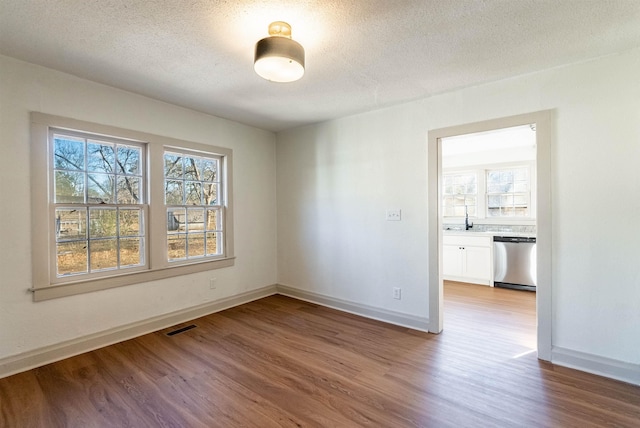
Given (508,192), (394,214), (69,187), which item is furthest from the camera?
(508,192)

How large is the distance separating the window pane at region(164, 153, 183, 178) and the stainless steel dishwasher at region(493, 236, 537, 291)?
4.88 meters

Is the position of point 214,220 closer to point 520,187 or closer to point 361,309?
point 361,309

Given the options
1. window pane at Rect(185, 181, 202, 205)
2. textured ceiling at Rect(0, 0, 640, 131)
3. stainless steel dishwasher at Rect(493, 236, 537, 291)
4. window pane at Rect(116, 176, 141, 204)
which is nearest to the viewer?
textured ceiling at Rect(0, 0, 640, 131)

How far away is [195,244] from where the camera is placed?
12.0 feet

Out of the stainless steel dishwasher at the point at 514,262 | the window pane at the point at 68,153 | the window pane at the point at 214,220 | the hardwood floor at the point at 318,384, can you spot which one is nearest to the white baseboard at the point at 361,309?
the hardwood floor at the point at 318,384

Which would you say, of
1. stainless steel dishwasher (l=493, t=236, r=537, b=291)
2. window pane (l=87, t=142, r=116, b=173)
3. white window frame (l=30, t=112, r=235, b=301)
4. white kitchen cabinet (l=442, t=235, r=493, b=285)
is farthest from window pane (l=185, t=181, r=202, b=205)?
stainless steel dishwasher (l=493, t=236, r=537, b=291)

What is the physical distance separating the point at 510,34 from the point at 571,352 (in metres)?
2.48

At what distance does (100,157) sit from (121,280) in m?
1.22

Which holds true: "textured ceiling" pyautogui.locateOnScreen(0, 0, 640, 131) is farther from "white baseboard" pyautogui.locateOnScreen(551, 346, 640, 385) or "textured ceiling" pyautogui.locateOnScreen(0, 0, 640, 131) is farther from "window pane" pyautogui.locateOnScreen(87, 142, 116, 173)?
"white baseboard" pyautogui.locateOnScreen(551, 346, 640, 385)

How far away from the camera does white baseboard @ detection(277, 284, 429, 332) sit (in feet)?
10.5

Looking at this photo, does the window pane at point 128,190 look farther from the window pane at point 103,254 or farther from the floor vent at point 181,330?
the floor vent at point 181,330

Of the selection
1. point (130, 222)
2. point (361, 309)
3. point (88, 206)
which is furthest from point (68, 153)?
point (361, 309)

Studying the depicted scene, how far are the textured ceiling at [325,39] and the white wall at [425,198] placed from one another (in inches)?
10.5

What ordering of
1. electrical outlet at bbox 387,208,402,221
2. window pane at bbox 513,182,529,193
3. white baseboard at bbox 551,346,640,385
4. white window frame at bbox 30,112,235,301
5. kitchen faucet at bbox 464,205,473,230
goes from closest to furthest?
white baseboard at bbox 551,346,640,385 < white window frame at bbox 30,112,235,301 < electrical outlet at bbox 387,208,402,221 < window pane at bbox 513,182,529,193 < kitchen faucet at bbox 464,205,473,230
